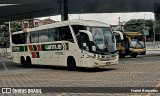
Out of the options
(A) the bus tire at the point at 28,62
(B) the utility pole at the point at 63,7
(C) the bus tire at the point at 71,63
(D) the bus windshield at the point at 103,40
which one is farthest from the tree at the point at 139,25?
(D) the bus windshield at the point at 103,40

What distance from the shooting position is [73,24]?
21.4 m

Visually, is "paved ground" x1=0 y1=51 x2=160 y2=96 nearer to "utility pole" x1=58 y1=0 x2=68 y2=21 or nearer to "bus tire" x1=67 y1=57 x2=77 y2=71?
"bus tire" x1=67 y1=57 x2=77 y2=71

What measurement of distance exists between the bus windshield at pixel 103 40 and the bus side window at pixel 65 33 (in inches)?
63.0

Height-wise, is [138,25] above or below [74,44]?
above

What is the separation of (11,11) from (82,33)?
27151 mm

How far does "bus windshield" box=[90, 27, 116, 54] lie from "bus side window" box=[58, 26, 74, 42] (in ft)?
5.25

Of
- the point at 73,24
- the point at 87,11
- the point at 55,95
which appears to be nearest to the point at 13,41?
the point at 73,24

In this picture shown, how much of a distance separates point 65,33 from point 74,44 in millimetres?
1261

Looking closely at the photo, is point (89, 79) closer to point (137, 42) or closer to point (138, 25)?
point (137, 42)

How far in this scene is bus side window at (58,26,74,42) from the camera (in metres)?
21.6

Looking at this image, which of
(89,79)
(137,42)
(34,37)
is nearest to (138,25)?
(137,42)

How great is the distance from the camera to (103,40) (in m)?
20.4

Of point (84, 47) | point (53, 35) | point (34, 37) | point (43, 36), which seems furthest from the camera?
point (34, 37)

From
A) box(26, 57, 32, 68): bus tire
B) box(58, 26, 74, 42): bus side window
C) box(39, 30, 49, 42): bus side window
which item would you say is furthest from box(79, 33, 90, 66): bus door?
box(26, 57, 32, 68): bus tire
